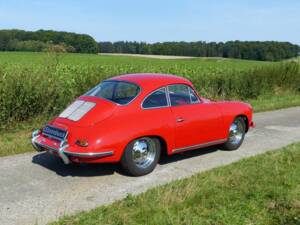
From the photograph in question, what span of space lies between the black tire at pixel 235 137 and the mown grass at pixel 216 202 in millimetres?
1597

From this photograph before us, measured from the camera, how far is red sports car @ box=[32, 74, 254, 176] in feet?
19.4

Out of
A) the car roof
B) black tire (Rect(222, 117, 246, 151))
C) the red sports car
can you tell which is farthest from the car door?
black tire (Rect(222, 117, 246, 151))

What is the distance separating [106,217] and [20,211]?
1051 mm

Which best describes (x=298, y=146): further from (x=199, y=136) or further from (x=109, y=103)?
(x=109, y=103)

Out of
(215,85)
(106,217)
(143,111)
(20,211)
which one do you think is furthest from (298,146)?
(215,85)

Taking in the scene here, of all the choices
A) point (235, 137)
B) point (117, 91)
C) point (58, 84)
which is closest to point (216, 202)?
point (117, 91)

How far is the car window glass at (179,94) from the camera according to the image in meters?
6.98

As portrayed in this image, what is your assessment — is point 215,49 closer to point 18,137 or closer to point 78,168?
point 18,137

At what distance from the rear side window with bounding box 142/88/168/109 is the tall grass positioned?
150 inches

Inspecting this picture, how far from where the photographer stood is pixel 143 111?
6.43m

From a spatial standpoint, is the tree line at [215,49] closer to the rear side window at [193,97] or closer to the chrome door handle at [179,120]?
the rear side window at [193,97]

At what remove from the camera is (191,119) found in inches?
276

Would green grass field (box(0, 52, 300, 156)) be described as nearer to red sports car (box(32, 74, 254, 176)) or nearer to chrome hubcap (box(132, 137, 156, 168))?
red sports car (box(32, 74, 254, 176))

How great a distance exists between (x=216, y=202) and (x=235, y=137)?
3.34 meters
